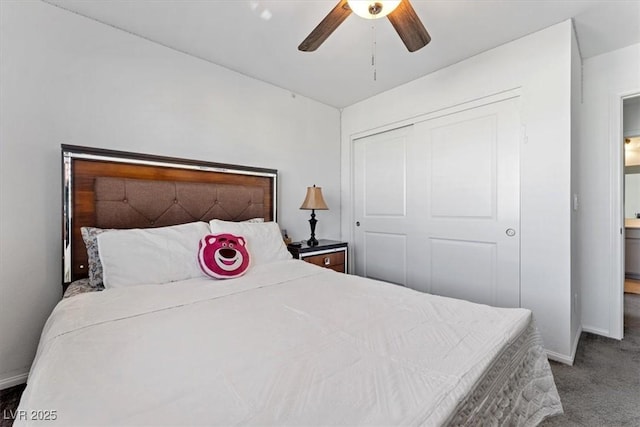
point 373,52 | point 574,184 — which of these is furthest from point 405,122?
point 574,184

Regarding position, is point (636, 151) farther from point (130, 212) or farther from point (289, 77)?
point (130, 212)

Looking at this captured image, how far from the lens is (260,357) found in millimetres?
918

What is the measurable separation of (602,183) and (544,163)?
2.69 feet

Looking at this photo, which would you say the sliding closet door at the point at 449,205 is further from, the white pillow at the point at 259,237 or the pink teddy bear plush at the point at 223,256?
the pink teddy bear plush at the point at 223,256

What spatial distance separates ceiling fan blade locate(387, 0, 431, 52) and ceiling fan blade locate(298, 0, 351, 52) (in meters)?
0.24

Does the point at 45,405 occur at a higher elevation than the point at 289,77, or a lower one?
lower

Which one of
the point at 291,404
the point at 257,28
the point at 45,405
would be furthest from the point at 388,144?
the point at 45,405

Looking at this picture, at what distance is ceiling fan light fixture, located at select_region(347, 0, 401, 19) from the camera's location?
4.77 ft

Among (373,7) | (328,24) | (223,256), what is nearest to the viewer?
(373,7)

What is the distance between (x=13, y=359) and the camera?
1809 millimetres

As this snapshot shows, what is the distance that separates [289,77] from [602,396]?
3438 millimetres

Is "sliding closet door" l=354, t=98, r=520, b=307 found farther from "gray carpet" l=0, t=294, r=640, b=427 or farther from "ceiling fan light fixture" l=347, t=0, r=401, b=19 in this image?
"ceiling fan light fixture" l=347, t=0, r=401, b=19

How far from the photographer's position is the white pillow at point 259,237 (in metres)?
2.23

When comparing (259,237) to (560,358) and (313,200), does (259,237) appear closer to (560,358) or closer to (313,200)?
→ (313,200)
